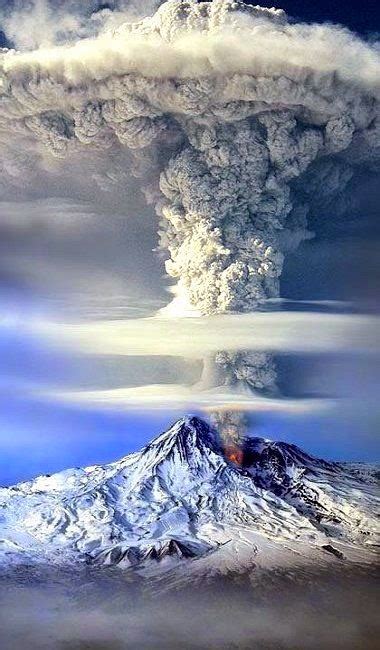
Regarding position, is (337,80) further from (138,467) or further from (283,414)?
(138,467)

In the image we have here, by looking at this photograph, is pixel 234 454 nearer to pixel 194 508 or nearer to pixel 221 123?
pixel 194 508

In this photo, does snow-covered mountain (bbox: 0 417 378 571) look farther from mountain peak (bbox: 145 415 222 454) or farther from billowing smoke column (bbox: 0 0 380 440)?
billowing smoke column (bbox: 0 0 380 440)

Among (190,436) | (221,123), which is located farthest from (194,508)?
(221,123)

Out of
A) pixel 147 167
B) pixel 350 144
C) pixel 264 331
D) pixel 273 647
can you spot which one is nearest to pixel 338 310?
pixel 264 331

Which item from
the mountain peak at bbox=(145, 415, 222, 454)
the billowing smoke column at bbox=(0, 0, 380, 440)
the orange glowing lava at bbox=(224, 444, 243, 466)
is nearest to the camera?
the billowing smoke column at bbox=(0, 0, 380, 440)

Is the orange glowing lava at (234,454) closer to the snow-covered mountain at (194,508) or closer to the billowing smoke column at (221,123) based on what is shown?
the snow-covered mountain at (194,508)

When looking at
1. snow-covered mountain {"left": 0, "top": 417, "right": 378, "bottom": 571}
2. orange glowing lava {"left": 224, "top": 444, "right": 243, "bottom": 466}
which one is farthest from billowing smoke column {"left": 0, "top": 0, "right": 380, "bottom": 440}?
snow-covered mountain {"left": 0, "top": 417, "right": 378, "bottom": 571}

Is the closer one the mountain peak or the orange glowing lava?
the mountain peak
